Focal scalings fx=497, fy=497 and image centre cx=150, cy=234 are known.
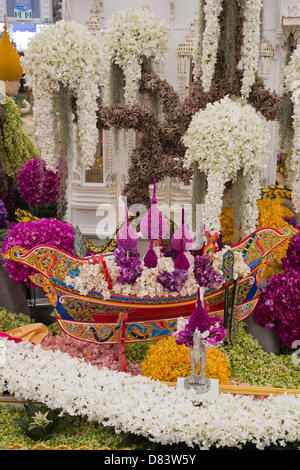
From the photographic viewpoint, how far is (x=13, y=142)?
4.16m

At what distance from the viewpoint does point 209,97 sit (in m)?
3.38

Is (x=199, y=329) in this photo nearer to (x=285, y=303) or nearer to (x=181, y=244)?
(x=181, y=244)

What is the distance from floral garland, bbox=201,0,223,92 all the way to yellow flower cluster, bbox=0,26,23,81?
67.4 inches

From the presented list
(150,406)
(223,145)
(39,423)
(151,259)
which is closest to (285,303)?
(151,259)

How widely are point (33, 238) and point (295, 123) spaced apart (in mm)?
1974

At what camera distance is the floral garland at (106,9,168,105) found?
3311mm

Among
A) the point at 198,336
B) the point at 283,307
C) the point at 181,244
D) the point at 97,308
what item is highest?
the point at 181,244

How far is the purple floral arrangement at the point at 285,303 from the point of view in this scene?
357 centimetres

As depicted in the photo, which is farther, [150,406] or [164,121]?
[164,121]

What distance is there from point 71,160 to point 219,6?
4.55ft

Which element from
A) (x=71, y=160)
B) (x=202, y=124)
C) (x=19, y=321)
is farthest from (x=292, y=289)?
(x=19, y=321)

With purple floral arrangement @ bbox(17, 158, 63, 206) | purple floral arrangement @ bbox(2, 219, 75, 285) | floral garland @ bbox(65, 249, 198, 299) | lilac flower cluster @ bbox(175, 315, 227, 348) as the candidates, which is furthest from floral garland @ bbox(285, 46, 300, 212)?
purple floral arrangement @ bbox(17, 158, 63, 206)

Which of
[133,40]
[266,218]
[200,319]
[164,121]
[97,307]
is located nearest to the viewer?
[200,319]
